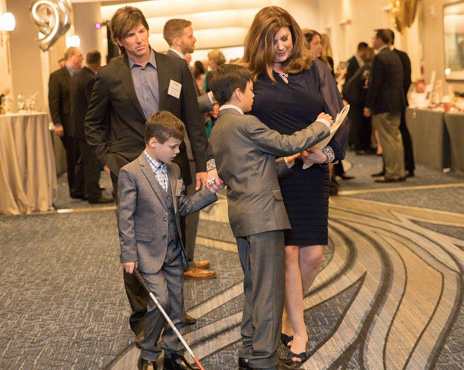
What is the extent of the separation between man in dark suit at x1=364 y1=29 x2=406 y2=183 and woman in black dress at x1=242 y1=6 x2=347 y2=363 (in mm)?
5667

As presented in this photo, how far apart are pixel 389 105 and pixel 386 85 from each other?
0.21m

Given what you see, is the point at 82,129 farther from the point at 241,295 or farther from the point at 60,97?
the point at 241,295

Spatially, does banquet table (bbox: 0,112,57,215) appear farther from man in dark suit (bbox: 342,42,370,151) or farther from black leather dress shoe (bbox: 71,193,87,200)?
man in dark suit (bbox: 342,42,370,151)

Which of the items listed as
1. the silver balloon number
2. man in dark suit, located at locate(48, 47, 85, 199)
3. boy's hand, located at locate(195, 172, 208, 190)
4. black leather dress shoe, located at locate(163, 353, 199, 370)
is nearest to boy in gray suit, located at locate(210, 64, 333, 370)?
black leather dress shoe, located at locate(163, 353, 199, 370)

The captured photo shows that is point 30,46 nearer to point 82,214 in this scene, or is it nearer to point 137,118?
point 82,214

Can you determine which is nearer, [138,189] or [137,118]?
[138,189]

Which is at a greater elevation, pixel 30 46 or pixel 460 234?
pixel 30 46

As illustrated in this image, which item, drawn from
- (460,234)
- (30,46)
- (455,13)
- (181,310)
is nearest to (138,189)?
(181,310)

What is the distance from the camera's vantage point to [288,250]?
351 cm

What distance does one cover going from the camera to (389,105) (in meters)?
9.19

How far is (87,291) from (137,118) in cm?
130

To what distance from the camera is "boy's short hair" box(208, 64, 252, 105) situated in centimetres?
318

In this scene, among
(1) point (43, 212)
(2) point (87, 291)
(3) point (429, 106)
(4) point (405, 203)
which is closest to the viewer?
(2) point (87, 291)

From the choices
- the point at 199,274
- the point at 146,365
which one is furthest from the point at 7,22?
the point at 146,365
